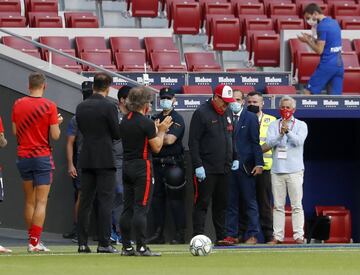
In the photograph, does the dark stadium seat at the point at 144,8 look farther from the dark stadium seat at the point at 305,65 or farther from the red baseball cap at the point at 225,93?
the red baseball cap at the point at 225,93

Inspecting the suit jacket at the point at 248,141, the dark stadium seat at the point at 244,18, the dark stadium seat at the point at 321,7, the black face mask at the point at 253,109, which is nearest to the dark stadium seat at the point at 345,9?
the dark stadium seat at the point at 321,7

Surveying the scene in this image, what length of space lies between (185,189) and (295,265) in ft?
16.9

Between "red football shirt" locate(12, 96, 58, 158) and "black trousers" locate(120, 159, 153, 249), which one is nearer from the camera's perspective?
"black trousers" locate(120, 159, 153, 249)

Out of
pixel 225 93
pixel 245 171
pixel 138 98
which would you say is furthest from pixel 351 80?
pixel 138 98

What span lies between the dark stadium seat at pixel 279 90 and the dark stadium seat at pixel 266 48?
2.00 metres

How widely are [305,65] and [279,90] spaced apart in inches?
48.3

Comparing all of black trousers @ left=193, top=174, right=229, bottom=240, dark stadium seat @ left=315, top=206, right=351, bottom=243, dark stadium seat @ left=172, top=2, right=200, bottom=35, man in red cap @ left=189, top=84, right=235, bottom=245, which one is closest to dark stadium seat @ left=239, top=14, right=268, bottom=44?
dark stadium seat @ left=172, top=2, right=200, bottom=35

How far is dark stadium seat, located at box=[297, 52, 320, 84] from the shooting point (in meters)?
20.8

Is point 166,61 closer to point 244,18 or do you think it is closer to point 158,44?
point 158,44

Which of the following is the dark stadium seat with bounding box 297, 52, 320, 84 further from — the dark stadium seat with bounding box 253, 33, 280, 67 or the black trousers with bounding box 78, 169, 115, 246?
the black trousers with bounding box 78, 169, 115, 246

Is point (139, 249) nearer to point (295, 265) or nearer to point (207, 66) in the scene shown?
point (295, 265)

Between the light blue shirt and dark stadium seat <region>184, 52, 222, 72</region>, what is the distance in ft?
14.8

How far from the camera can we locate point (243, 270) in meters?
11.3

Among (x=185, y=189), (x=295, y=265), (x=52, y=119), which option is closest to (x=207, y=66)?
(x=185, y=189)
